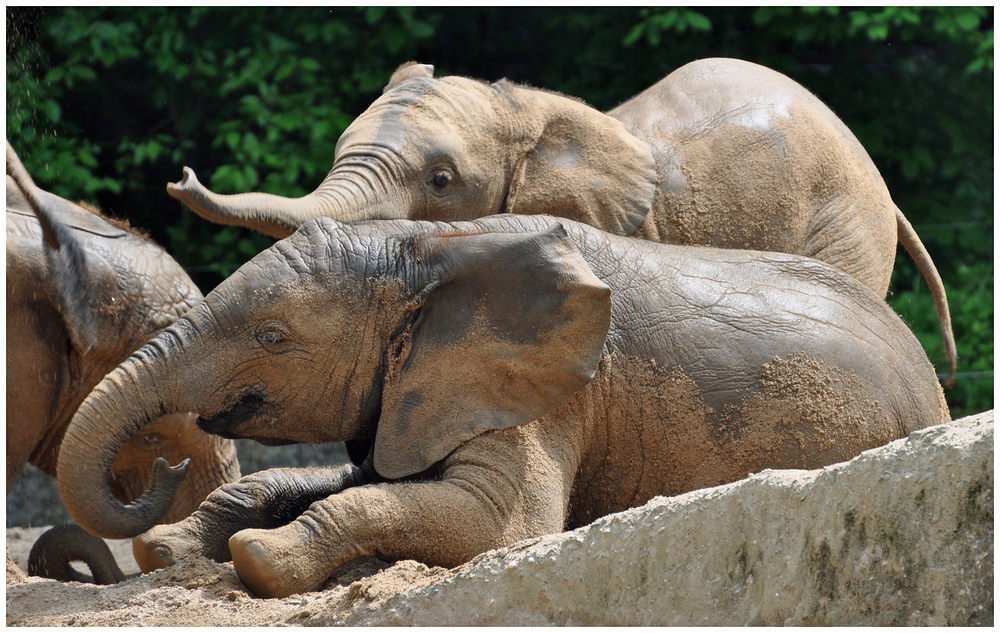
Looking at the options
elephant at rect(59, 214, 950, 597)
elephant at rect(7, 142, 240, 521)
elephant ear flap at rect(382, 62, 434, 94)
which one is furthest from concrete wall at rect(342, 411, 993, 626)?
elephant at rect(7, 142, 240, 521)

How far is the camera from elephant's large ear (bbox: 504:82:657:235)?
429 centimetres

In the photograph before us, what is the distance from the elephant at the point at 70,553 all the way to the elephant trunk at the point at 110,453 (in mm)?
1866

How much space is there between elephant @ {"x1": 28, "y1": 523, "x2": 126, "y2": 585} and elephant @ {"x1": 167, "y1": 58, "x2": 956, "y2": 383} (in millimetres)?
1635

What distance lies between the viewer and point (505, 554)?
268 centimetres

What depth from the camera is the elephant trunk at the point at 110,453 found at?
313cm

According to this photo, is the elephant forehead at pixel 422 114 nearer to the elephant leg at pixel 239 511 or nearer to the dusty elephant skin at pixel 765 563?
the elephant leg at pixel 239 511

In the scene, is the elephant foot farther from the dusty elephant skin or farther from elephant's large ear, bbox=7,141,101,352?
elephant's large ear, bbox=7,141,101,352

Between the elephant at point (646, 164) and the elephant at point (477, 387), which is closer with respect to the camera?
the elephant at point (477, 387)

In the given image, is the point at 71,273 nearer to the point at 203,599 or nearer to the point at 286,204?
the point at 286,204

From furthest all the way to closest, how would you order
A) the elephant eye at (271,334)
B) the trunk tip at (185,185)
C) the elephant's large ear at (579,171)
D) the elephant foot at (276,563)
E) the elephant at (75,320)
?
the elephant at (75,320) → the elephant's large ear at (579,171) → the trunk tip at (185,185) → the elephant eye at (271,334) → the elephant foot at (276,563)

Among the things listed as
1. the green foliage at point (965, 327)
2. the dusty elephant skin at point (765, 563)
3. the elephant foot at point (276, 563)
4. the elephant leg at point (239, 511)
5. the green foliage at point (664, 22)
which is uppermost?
the green foliage at point (664, 22)

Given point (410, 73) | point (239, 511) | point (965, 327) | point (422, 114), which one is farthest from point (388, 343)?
point (965, 327)

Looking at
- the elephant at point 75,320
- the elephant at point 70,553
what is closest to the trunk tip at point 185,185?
the elephant at point 75,320

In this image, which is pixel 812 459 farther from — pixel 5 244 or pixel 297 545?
pixel 5 244
